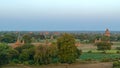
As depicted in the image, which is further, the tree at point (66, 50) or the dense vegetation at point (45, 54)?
the tree at point (66, 50)

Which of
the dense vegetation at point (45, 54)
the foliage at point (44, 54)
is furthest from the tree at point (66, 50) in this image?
the foliage at point (44, 54)

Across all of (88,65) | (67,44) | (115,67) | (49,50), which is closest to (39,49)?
(49,50)

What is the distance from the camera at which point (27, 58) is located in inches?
1554

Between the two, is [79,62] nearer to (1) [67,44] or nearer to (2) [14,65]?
(1) [67,44]

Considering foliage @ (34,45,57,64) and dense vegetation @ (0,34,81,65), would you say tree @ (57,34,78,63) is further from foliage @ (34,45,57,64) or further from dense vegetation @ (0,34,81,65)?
foliage @ (34,45,57,64)

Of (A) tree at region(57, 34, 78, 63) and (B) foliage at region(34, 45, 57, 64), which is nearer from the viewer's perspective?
(B) foliage at region(34, 45, 57, 64)

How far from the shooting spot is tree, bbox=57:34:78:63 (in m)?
38.3

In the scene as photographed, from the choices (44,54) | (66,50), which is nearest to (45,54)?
(44,54)

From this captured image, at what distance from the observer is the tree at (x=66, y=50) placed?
38281 mm

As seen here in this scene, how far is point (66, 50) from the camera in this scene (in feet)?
128

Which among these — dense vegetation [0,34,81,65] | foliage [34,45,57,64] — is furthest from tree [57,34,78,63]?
foliage [34,45,57,64]

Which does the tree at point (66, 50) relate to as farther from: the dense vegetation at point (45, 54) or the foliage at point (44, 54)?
the foliage at point (44, 54)

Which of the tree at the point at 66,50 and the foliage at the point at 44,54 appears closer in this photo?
the foliage at the point at 44,54

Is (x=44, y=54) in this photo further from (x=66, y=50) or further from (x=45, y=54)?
(x=66, y=50)
